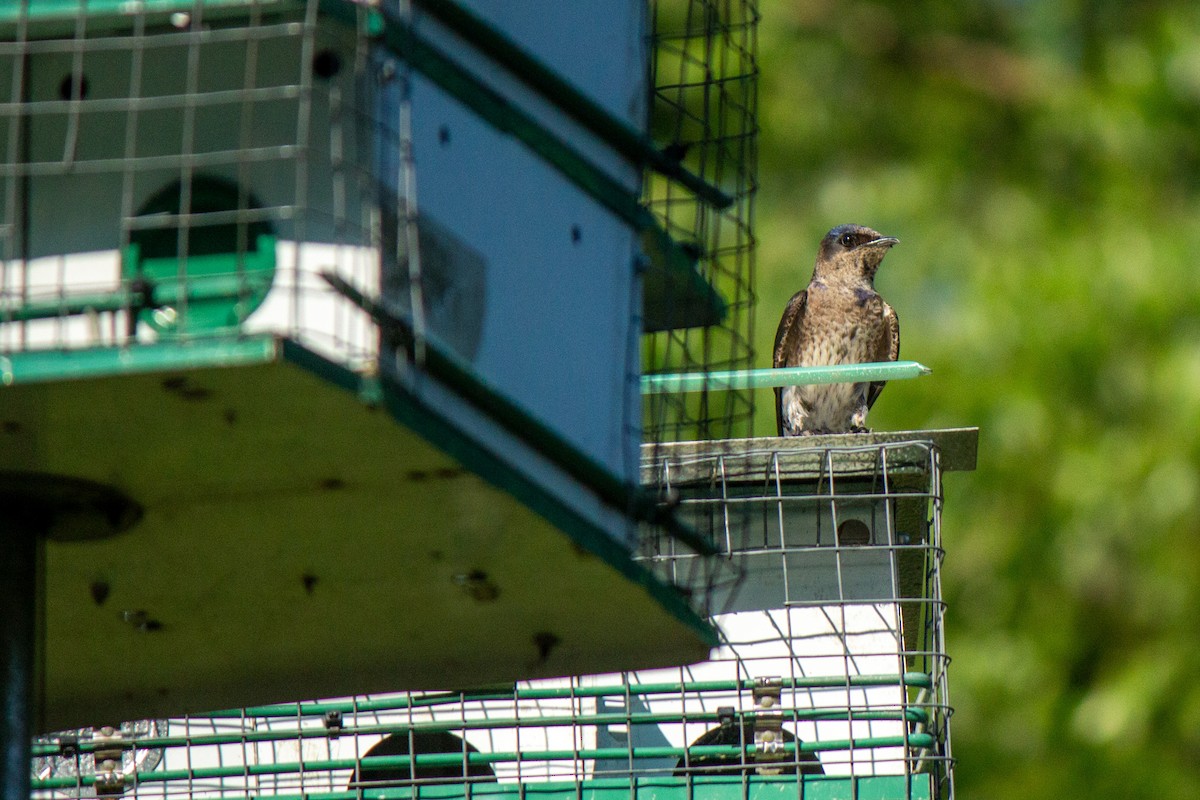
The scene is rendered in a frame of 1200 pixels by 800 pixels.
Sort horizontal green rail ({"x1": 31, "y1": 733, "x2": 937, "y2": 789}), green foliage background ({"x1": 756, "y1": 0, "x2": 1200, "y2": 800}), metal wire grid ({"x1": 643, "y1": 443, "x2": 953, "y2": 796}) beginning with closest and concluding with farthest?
1. horizontal green rail ({"x1": 31, "y1": 733, "x2": 937, "y2": 789})
2. metal wire grid ({"x1": 643, "y1": 443, "x2": 953, "y2": 796})
3. green foliage background ({"x1": 756, "y1": 0, "x2": 1200, "y2": 800})

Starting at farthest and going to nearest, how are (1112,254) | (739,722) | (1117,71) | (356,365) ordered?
(1117,71), (1112,254), (739,722), (356,365)

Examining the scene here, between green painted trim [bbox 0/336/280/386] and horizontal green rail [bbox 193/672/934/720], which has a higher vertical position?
green painted trim [bbox 0/336/280/386]

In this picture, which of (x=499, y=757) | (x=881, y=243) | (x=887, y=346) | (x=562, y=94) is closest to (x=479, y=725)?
(x=499, y=757)

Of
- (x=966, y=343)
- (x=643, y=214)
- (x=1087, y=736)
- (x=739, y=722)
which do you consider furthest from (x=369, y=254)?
(x=1087, y=736)

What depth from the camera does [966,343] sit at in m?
9.61

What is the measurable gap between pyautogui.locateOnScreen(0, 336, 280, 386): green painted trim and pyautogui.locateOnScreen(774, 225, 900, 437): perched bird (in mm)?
6626

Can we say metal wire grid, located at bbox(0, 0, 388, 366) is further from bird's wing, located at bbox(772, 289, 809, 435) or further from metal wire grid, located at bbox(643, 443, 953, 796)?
bird's wing, located at bbox(772, 289, 809, 435)

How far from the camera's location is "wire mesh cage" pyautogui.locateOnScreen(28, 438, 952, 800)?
18.1 ft

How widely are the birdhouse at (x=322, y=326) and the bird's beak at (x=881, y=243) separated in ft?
18.8

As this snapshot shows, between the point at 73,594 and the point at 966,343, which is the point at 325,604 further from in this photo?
the point at 966,343

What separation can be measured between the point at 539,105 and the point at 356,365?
37.0 inches

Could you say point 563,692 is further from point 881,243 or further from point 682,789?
point 881,243

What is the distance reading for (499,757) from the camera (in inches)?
217

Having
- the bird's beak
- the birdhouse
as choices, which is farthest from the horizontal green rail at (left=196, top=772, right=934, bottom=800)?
the bird's beak
